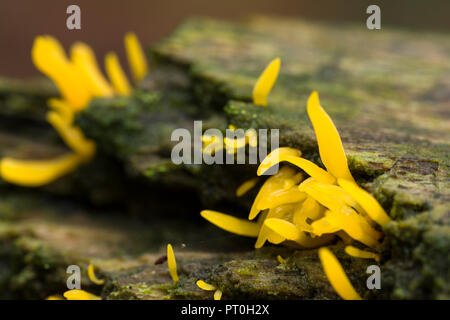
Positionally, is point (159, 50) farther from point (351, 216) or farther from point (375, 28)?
point (375, 28)

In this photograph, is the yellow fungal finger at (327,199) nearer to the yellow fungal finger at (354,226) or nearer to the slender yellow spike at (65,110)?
the yellow fungal finger at (354,226)

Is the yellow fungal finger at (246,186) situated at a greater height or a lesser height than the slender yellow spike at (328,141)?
lesser

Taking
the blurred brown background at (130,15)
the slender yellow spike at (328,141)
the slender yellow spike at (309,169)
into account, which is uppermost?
the blurred brown background at (130,15)

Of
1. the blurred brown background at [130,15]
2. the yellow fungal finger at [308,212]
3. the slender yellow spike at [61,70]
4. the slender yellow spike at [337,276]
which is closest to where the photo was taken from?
the slender yellow spike at [337,276]

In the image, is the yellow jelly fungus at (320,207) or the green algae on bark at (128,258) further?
the green algae on bark at (128,258)

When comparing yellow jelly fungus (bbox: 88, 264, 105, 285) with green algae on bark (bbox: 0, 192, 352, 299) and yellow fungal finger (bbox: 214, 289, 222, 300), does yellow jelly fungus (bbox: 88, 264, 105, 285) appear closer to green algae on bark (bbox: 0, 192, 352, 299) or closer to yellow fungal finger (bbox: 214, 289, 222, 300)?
green algae on bark (bbox: 0, 192, 352, 299)

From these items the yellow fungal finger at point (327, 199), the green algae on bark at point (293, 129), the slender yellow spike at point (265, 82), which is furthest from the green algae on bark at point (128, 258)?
the slender yellow spike at point (265, 82)

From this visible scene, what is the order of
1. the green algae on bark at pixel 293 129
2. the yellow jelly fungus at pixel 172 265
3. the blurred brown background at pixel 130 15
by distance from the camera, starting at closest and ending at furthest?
the green algae on bark at pixel 293 129
the yellow jelly fungus at pixel 172 265
the blurred brown background at pixel 130 15

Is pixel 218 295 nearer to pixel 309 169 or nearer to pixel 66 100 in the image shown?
pixel 309 169
